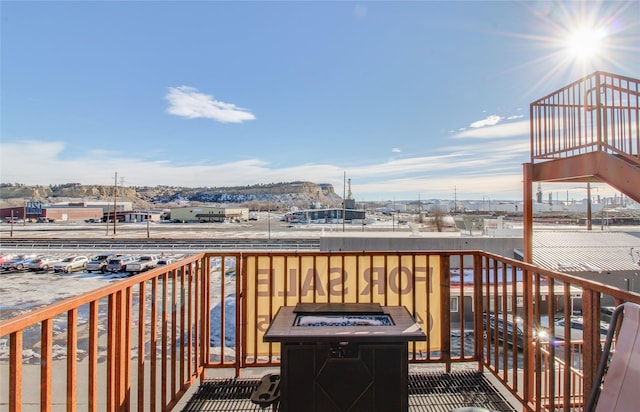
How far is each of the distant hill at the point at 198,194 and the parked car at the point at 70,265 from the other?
59.8 m

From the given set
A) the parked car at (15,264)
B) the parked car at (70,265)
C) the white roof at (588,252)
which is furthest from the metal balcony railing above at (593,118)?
the parked car at (15,264)

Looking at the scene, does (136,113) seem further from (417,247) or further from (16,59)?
(417,247)

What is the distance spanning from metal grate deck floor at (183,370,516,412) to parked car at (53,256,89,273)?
1769 centimetres

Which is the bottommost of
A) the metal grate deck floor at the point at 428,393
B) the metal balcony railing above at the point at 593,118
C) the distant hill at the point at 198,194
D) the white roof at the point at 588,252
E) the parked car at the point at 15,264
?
the parked car at the point at 15,264

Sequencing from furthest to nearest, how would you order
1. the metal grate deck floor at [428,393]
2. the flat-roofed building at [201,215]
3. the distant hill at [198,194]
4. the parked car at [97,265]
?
1. the distant hill at [198,194]
2. the flat-roofed building at [201,215]
3. the parked car at [97,265]
4. the metal grate deck floor at [428,393]

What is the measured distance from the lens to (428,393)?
2221mm

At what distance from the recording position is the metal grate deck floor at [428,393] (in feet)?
6.79

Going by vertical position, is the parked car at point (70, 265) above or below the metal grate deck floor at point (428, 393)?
below

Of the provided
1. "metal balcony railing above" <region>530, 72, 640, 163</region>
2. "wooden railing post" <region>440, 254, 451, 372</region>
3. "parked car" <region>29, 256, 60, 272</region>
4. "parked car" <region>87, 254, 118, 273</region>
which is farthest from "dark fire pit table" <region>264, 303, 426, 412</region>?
"parked car" <region>29, 256, 60, 272</region>

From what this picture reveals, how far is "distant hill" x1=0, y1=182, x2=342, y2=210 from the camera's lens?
80.9 metres

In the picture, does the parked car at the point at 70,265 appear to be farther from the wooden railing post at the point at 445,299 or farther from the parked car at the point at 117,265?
the wooden railing post at the point at 445,299

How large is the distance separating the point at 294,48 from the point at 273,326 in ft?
27.5

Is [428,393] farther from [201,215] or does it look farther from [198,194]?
[198,194]

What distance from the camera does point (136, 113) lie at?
18.4 metres
